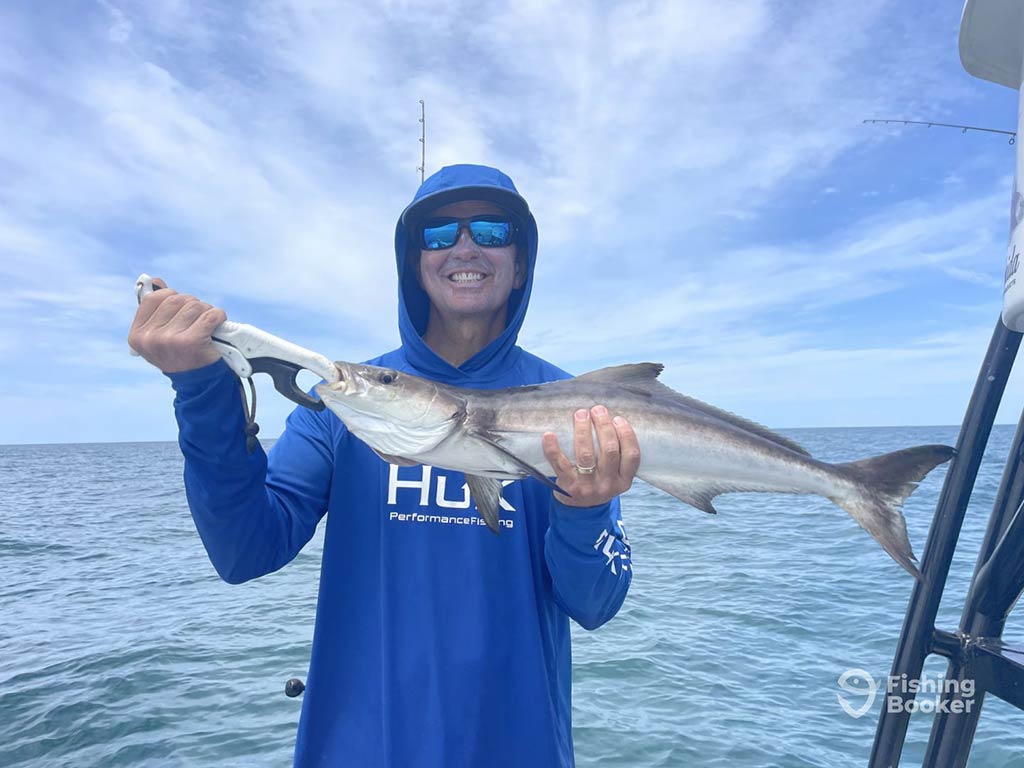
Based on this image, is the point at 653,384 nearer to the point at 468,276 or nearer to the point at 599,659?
the point at 468,276

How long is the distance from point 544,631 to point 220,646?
339 inches

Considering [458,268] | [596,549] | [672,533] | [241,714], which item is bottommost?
[241,714]

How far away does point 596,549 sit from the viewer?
288 cm

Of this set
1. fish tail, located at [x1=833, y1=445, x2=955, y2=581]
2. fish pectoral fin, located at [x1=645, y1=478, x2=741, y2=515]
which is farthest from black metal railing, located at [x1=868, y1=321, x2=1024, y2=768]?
fish pectoral fin, located at [x1=645, y1=478, x2=741, y2=515]

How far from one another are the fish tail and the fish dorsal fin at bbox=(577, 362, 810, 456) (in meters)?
0.30

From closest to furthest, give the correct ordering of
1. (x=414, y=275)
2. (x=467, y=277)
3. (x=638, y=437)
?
(x=638, y=437), (x=467, y=277), (x=414, y=275)

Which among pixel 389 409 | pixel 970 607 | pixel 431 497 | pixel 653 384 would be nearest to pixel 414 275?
pixel 389 409

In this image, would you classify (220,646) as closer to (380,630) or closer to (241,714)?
(241,714)

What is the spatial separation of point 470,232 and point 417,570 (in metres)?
1.77

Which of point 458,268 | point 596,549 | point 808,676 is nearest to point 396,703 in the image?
point 596,549

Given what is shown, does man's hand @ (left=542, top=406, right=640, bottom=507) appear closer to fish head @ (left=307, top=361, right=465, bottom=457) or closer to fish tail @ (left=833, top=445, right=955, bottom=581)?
fish head @ (left=307, top=361, right=465, bottom=457)

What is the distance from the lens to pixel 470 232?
3578 millimetres

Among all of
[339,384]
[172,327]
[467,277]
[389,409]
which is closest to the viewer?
[172,327]

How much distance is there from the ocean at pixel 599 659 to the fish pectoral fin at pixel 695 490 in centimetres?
476
